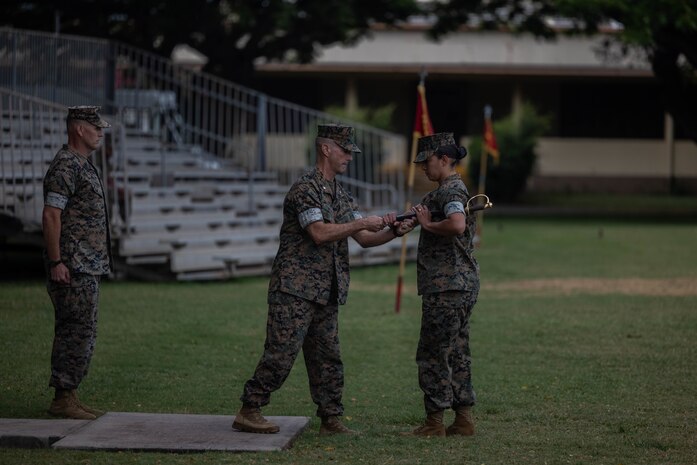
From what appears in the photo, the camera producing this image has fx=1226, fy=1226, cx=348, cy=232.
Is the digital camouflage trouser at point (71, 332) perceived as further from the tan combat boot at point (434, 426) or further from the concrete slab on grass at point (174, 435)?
the tan combat boot at point (434, 426)

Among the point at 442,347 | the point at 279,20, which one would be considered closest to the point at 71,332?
the point at 442,347

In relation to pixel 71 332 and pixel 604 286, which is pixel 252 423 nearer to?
pixel 71 332

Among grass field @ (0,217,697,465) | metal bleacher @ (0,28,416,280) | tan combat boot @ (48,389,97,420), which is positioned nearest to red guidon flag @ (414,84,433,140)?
grass field @ (0,217,697,465)

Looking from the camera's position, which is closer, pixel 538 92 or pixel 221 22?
pixel 221 22

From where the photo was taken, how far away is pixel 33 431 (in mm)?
7656

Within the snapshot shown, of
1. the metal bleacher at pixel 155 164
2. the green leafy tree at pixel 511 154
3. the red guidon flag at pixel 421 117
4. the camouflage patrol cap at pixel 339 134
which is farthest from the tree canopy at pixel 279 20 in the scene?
the camouflage patrol cap at pixel 339 134

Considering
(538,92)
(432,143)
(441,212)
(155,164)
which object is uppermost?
(538,92)

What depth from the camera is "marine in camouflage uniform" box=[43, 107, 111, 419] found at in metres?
8.23

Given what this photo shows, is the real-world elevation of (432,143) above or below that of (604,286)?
above

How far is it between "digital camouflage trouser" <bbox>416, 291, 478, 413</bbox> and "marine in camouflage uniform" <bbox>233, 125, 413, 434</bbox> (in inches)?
21.3

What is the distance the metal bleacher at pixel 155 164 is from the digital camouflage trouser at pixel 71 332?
659 cm

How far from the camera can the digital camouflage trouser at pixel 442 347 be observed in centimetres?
777

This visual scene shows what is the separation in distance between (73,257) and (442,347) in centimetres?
256

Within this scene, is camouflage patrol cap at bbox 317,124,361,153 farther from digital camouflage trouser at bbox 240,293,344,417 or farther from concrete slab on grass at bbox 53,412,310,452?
concrete slab on grass at bbox 53,412,310,452
